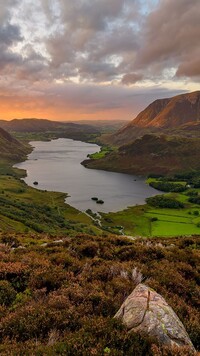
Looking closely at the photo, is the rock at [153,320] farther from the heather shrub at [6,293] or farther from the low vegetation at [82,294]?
the heather shrub at [6,293]

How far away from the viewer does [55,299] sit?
11.1 metres

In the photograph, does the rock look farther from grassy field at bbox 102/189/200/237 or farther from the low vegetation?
grassy field at bbox 102/189/200/237

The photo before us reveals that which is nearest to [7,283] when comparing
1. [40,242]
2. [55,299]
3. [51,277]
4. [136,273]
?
[51,277]

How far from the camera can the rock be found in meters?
8.49

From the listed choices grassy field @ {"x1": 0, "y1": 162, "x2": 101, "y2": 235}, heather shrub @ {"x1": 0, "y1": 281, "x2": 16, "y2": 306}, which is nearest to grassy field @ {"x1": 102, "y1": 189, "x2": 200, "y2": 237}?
grassy field @ {"x1": 0, "y1": 162, "x2": 101, "y2": 235}

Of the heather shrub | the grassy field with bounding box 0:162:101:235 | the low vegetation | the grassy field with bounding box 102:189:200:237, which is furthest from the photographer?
Result: the grassy field with bounding box 102:189:200:237

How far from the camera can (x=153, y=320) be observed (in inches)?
349

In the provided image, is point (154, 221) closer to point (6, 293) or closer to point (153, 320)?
point (6, 293)

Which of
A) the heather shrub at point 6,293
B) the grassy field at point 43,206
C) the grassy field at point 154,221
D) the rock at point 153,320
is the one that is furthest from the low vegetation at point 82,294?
the grassy field at point 154,221

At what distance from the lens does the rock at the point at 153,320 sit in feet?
27.9

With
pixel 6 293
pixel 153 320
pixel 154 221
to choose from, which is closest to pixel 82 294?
pixel 6 293

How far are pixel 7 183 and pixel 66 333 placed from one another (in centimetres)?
17897

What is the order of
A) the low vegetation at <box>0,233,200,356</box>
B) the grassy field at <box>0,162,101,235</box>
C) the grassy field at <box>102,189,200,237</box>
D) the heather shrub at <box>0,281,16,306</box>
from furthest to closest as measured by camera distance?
the grassy field at <box>102,189,200,237</box>
the grassy field at <box>0,162,101,235</box>
the heather shrub at <box>0,281,16,306</box>
the low vegetation at <box>0,233,200,356</box>

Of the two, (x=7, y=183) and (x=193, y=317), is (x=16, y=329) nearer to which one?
(x=193, y=317)
